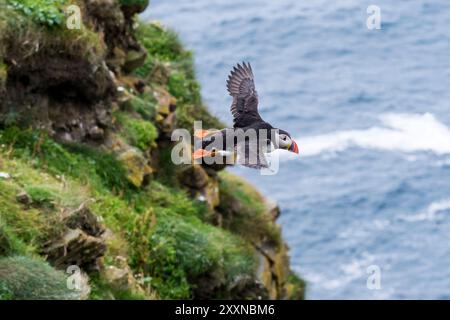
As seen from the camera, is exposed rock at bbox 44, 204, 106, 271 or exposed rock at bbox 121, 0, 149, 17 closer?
exposed rock at bbox 44, 204, 106, 271

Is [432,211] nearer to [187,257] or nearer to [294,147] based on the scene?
[187,257]

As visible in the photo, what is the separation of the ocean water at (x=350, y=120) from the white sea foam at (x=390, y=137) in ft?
0.18

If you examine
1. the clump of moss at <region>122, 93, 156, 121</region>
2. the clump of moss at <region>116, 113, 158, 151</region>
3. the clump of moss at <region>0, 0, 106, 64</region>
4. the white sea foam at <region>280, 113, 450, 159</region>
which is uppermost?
the white sea foam at <region>280, 113, 450, 159</region>

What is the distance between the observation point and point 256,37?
5659cm

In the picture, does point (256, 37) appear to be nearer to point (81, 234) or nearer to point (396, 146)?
point (396, 146)

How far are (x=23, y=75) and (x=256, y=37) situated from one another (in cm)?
3914

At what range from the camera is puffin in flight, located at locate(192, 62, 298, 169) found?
12430 mm

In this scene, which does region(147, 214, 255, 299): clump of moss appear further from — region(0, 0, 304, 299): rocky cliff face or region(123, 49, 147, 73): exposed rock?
region(123, 49, 147, 73): exposed rock

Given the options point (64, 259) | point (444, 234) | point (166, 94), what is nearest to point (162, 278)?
point (64, 259)

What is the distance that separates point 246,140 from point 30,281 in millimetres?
3148

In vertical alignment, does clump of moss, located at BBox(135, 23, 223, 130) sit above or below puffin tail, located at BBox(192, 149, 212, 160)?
above

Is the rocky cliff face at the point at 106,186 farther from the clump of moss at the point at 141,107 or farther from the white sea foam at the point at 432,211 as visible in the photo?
the white sea foam at the point at 432,211

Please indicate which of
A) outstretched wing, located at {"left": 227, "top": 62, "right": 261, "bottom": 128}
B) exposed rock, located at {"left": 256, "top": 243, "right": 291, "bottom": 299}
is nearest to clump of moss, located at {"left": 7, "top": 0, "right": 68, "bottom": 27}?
outstretched wing, located at {"left": 227, "top": 62, "right": 261, "bottom": 128}

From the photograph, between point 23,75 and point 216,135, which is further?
point 23,75
